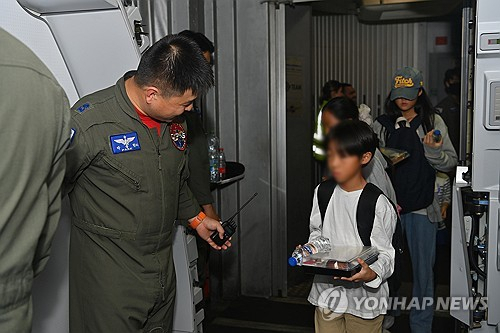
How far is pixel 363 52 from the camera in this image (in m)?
6.66

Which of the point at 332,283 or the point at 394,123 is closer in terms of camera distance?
the point at 332,283

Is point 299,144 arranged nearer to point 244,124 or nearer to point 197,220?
point 244,124

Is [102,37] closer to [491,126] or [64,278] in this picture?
[64,278]

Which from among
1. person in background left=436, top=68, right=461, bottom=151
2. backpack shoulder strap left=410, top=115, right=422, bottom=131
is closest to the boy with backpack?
backpack shoulder strap left=410, top=115, right=422, bottom=131

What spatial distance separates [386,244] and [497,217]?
68 centimetres

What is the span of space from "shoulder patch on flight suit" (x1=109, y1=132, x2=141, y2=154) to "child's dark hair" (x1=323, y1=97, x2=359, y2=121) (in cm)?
73

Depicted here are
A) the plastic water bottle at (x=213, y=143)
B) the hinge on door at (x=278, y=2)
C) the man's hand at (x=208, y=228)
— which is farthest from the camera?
the hinge on door at (x=278, y=2)

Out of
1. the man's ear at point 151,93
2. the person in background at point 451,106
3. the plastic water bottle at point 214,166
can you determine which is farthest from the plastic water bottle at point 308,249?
the person in background at point 451,106

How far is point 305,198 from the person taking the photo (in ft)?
16.1

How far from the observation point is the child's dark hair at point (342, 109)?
86.0 inches

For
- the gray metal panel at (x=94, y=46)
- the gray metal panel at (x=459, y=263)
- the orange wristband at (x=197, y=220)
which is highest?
the gray metal panel at (x=94, y=46)

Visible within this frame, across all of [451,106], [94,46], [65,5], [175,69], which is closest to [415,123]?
[175,69]

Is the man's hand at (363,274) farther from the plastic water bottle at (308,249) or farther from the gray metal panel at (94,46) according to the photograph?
the gray metal panel at (94,46)

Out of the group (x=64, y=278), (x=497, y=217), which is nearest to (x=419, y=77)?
(x=497, y=217)
